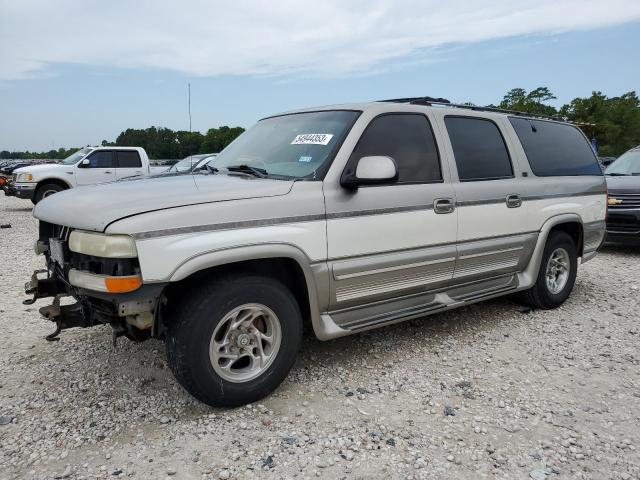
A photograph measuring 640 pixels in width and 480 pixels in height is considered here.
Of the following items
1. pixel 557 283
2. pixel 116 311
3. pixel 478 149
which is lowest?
pixel 557 283

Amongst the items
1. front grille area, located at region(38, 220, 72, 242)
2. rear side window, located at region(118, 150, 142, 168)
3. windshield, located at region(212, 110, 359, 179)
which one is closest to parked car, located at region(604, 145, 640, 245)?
windshield, located at region(212, 110, 359, 179)

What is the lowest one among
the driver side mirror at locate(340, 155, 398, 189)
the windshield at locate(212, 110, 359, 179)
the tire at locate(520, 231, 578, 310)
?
the tire at locate(520, 231, 578, 310)

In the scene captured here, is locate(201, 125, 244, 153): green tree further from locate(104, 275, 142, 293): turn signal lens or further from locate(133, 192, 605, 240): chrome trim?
locate(104, 275, 142, 293): turn signal lens

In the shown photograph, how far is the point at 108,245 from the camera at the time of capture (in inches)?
108

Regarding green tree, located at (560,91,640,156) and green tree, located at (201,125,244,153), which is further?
green tree, located at (560,91,640,156)

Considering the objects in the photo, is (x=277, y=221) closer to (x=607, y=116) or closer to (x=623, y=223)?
(x=623, y=223)

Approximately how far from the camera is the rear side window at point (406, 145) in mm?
3709

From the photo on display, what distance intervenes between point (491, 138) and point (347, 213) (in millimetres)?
1900

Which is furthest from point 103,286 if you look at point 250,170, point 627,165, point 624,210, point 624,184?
point 627,165

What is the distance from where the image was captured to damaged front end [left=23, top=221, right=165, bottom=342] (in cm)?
274

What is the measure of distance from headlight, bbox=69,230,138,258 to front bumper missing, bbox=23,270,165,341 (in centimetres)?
20

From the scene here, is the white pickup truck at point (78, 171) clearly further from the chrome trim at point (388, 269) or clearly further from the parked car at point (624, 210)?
the chrome trim at point (388, 269)

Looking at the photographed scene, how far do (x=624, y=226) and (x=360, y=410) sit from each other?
6.60 meters

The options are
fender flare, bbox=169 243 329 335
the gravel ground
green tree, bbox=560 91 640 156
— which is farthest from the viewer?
green tree, bbox=560 91 640 156
